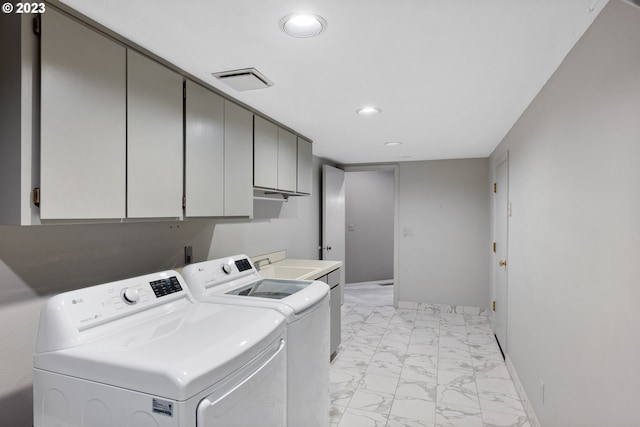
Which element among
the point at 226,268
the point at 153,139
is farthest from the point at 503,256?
the point at 153,139

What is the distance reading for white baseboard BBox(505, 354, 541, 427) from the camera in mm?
2293

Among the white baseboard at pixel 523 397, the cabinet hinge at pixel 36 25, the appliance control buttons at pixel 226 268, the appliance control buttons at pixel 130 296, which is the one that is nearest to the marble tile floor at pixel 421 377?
the white baseboard at pixel 523 397

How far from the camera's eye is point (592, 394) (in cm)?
140

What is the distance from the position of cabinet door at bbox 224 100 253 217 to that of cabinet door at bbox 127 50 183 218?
1.39 ft

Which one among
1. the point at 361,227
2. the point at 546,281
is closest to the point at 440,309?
the point at 361,227

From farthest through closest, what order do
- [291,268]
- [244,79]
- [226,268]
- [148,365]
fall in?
[291,268], [226,268], [244,79], [148,365]

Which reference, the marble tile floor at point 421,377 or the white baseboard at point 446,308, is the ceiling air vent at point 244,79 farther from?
the white baseboard at point 446,308

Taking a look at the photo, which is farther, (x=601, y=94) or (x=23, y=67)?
(x=601, y=94)

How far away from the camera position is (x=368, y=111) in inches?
103

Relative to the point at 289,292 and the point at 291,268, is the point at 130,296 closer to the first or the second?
the point at 289,292

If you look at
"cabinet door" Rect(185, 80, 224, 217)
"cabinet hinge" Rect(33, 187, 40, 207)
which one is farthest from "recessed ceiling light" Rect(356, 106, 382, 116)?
"cabinet hinge" Rect(33, 187, 40, 207)

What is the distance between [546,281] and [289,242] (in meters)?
2.55

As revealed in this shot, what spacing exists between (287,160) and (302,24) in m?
1.71

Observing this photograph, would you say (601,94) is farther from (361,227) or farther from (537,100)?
(361,227)
